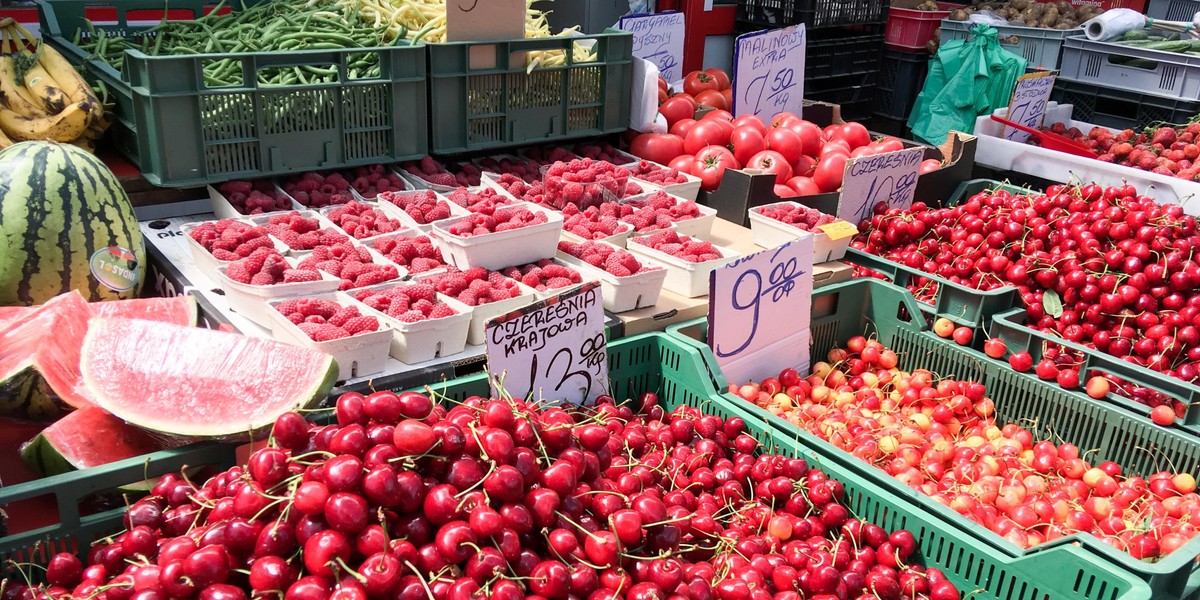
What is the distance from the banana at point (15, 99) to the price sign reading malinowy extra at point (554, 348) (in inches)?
79.7

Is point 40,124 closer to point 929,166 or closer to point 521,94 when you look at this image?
point 521,94

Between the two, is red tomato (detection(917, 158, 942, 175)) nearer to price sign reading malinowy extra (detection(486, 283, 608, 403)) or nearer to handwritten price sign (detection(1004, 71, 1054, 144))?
handwritten price sign (detection(1004, 71, 1054, 144))

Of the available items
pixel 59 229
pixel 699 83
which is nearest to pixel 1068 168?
pixel 699 83

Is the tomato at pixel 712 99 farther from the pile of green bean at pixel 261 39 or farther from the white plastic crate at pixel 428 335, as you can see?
the white plastic crate at pixel 428 335

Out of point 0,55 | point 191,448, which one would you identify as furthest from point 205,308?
point 0,55

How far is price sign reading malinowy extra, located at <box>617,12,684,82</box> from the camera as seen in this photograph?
4.64 meters

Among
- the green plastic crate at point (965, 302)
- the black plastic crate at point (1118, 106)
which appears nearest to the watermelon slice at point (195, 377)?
the green plastic crate at point (965, 302)

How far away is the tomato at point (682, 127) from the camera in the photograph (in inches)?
166

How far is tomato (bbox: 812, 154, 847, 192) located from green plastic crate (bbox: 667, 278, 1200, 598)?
3.21 feet

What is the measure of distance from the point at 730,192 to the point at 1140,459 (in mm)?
1745

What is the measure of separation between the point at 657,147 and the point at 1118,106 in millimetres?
4029

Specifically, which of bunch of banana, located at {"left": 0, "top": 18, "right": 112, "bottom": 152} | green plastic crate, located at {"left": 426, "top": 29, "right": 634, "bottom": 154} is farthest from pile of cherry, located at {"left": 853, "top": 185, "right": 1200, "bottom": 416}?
bunch of banana, located at {"left": 0, "top": 18, "right": 112, "bottom": 152}

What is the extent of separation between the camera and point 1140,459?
2.50 meters

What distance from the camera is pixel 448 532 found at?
1.39 metres
